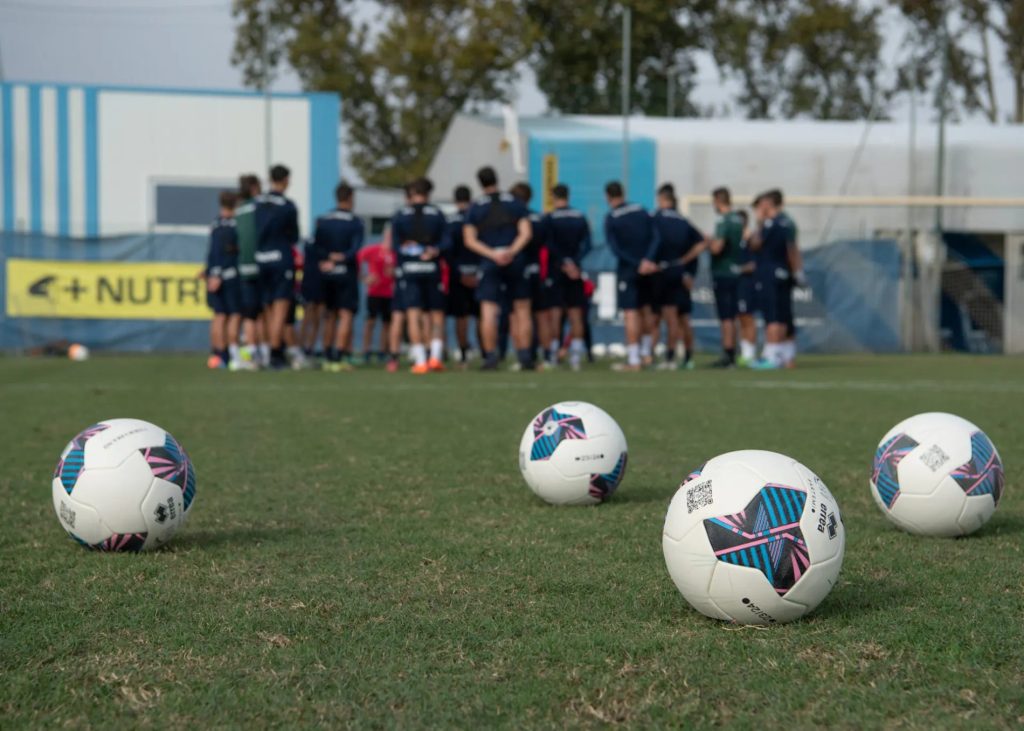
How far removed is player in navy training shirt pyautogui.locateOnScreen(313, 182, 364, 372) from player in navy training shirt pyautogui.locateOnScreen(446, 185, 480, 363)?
1.19 meters

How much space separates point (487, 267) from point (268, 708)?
38.9 feet

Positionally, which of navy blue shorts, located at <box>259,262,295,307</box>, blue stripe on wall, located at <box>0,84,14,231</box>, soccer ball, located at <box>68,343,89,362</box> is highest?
blue stripe on wall, located at <box>0,84,14,231</box>

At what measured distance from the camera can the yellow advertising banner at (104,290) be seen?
2162 centimetres

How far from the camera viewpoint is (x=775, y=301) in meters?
15.1

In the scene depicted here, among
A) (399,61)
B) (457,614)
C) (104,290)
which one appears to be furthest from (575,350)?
(399,61)

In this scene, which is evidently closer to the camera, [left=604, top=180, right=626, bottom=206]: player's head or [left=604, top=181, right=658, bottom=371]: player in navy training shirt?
[left=604, top=180, right=626, bottom=206]: player's head

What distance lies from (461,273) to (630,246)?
229 cm

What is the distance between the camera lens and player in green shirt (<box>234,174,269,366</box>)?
14812mm

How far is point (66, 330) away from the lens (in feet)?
71.1

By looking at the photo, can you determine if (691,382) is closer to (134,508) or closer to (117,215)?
(134,508)

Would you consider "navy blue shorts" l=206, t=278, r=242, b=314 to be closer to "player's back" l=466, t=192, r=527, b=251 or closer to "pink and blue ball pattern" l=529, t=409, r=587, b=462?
"player's back" l=466, t=192, r=527, b=251

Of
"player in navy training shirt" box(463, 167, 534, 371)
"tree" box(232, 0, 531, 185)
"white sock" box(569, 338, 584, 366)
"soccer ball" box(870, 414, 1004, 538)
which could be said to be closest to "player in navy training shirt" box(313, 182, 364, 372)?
"player in navy training shirt" box(463, 167, 534, 371)

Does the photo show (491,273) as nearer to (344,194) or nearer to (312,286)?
(344,194)

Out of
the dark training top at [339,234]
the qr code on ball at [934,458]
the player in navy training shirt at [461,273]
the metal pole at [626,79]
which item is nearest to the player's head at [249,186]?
the dark training top at [339,234]
